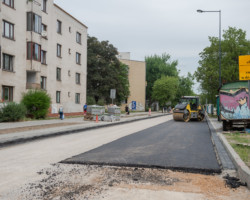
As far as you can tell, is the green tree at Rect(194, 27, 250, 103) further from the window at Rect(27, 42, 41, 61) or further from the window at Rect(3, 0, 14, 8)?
the window at Rect(3, 0, 14, 8)

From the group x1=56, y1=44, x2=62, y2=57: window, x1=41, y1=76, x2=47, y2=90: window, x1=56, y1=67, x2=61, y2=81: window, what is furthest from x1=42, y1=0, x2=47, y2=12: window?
x1=41, y1=76, x2=47, y2=90: window

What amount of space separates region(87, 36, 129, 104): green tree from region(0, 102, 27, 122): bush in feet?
82.4

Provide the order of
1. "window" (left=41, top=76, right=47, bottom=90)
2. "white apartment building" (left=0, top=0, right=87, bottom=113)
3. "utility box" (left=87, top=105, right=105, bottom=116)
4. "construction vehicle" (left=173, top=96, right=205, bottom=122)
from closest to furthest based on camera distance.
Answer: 1. "utility box" (left=87, top=105, right=105, bottom=116)
2. "white apartment building" (left=0, top=0, right=87, bottom=113)
3. "construction vehicle" (left=173, top=96, right=205, bottom=122)
4. "window" (left=41, top=76, right=47, bottom=90)

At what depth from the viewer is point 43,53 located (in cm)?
2894

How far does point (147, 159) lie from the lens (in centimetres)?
685

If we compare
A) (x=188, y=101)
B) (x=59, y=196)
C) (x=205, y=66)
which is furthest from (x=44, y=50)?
(x=59, y=196)

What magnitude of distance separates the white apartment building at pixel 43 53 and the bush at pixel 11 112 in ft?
11.4

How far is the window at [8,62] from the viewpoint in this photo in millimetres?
23130

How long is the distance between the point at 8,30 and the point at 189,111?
1758 centimetres

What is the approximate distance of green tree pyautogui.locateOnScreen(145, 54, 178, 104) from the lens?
237 ft

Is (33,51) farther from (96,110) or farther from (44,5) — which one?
(96,110)

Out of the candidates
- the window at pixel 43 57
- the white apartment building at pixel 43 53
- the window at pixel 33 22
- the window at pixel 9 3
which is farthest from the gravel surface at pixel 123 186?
the window at pixel 43 57

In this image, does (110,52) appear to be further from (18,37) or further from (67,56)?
(18,37)

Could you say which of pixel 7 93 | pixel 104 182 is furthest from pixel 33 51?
pixel 104 182
